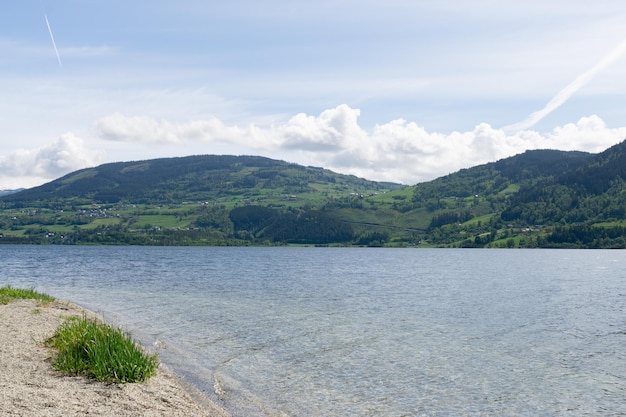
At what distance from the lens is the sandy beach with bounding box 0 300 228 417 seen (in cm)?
1870

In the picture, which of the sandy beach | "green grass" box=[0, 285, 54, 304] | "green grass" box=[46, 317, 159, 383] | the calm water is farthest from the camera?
"green grass" box=[0, 285, 54, 304]

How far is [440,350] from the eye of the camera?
38.7m

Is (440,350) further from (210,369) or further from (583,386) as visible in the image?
(210,369)

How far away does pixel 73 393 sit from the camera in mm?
20703

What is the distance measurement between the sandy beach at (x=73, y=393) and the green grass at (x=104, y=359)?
484 millimetres

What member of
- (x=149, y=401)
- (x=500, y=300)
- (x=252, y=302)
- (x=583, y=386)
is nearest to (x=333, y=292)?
(x=252, y=302)

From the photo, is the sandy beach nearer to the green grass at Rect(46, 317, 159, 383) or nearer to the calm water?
the green grass at Rect(46, 317, 159, 383)

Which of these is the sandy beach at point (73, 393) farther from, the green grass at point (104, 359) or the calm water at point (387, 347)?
the calm water at point (387, 347)

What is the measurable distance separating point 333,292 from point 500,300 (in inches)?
945

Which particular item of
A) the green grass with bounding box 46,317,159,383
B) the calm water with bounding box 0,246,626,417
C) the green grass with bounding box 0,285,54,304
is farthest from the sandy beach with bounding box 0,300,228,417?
the green grass with bounding box 0,285,54,304

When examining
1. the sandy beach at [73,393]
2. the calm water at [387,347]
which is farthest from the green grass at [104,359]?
the calm water at [387,347]

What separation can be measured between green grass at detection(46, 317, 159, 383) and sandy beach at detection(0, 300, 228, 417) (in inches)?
19.0

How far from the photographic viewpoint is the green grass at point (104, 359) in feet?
76.3

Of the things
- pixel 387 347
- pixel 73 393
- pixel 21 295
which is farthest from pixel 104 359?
pixel 21 295
